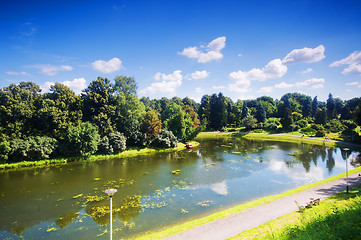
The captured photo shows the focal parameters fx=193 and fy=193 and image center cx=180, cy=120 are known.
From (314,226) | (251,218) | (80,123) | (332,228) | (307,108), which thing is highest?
(307,108)

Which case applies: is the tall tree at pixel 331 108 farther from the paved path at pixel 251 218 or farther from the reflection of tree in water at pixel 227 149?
the paved path at pixel 251 218

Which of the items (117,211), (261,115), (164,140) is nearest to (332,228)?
(117,211)

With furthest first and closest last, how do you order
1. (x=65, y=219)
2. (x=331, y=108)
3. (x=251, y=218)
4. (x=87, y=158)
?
(x=331, y=108), (x=87, y=158), (x=65, y=219), (x=251, y=218)

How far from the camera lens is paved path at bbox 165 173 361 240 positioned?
37.0ft

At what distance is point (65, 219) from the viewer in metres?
15.4

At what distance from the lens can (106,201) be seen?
60.4 feet

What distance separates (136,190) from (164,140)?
21856mm

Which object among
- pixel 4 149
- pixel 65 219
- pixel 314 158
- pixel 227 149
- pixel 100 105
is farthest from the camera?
pixel 227 149

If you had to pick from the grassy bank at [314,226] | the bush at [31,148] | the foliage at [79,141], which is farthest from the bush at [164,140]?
the grassy bank at [314,226]

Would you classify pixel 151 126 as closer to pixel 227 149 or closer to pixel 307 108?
pixel 227 149

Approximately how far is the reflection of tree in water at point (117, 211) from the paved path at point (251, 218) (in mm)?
6043

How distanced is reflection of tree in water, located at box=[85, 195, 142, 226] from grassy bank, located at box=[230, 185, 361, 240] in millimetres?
9006

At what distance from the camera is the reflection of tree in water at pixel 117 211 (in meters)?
15.3

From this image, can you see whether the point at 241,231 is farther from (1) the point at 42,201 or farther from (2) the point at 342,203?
(1) the point at 42,201
